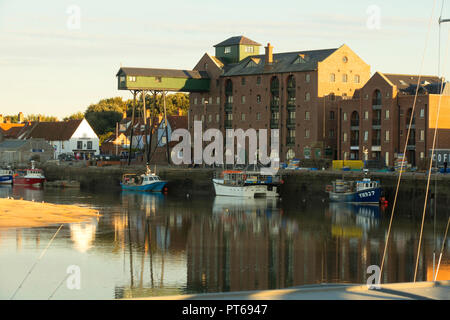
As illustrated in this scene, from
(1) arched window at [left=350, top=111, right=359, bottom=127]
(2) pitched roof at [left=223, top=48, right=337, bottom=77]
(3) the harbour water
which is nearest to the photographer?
(3) the harbour water

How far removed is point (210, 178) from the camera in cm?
9744

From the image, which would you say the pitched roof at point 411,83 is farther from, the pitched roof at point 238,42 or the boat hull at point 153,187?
the boat hull at point 153,187

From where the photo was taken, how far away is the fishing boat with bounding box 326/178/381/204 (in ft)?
248

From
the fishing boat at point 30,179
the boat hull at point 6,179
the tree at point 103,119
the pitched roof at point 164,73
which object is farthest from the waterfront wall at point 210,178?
the tree at point 103,119

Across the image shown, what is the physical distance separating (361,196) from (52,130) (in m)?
88.3

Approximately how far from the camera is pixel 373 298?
20.2m

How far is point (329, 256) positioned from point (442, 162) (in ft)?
146

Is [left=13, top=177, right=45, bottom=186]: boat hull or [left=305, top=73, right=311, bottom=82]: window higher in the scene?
[left=305, top=73, right=311, bottom=82]: window

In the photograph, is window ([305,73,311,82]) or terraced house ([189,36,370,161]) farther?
window ([305,73,311,82])

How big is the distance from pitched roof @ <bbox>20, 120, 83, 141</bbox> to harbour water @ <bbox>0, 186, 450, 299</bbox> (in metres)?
77.6

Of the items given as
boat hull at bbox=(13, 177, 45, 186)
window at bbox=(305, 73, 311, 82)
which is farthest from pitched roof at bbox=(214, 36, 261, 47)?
boat hull at bbox=(13, 177, 45, 186)

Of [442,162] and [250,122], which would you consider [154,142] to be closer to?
[250,122]

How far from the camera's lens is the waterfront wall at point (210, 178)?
238ft

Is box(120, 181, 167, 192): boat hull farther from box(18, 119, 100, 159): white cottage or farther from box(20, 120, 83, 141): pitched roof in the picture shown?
box(20, 120, 83, 141): pitched roof
